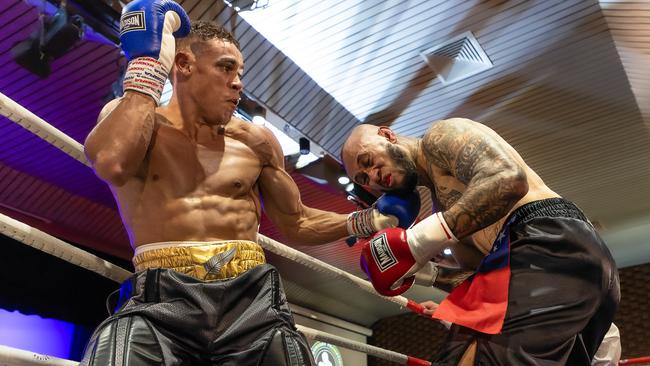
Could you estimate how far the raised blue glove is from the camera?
197cm

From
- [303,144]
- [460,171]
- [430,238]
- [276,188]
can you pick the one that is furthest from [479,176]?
[303,144]

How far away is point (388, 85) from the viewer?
17.3 ft

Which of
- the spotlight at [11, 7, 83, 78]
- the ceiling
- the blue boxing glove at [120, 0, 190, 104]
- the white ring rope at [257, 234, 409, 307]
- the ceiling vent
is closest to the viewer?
the blue boxing glove at [120, 0, 190, 104]

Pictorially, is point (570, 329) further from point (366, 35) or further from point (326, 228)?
point (366, 35)

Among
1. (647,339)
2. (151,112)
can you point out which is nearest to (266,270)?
(151,112)

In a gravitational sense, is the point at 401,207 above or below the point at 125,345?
below

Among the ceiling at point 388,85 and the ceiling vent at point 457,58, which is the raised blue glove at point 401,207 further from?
the ceiling vent at point 457,58

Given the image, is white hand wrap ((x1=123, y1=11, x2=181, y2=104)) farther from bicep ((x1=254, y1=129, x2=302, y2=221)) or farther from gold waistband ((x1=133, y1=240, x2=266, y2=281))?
bicep ((x1=254, y1=129, x2=302, y2=221))

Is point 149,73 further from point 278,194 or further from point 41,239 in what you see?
point 278,194

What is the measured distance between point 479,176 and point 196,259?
770mm

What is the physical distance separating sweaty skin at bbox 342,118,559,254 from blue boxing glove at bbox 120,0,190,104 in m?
0.76

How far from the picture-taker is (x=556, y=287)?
57.0 inches

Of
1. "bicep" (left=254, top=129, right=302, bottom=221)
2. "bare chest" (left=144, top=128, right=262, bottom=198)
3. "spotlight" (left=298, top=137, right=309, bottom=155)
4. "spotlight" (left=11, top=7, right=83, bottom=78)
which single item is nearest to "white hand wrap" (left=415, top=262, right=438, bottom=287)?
"bicep" (left=254, top=129, right=302, bottom=221)

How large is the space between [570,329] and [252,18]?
3490 millimetres
